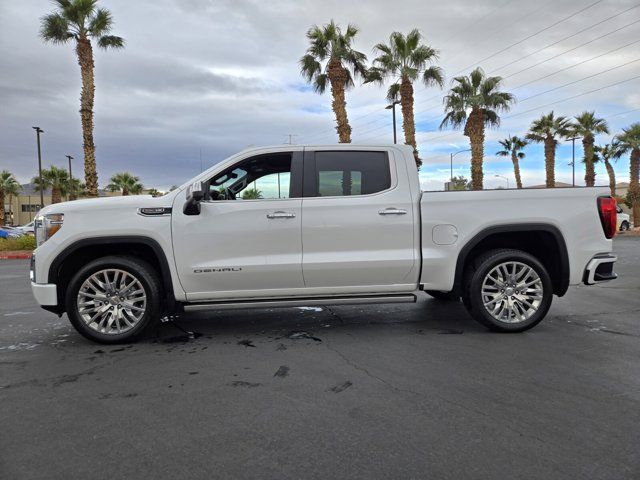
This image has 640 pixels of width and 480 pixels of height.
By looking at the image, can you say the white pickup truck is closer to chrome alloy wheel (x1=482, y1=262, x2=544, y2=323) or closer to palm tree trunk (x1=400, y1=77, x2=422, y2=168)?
chrome alloy wheel (x1=482, y1=262, x2=544, y2=323)

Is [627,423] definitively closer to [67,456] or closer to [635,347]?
[635,347]

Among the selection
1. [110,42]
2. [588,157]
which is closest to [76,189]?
[110,42]

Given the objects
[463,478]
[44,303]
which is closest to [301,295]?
[44,303]

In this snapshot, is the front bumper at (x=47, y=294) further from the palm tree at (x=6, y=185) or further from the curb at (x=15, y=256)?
the palm tree at (x=6, y=185)

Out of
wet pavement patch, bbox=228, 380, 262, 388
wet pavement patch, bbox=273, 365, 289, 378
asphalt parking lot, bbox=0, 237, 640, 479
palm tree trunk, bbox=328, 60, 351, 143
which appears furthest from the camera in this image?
palm tree trunk, bbox=328, 60, 351, 143

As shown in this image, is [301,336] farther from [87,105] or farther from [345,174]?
[87,105]

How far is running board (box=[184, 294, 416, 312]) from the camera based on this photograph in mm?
4977

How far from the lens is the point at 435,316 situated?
6.17 metres

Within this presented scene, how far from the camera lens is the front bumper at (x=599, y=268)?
5.21 metres

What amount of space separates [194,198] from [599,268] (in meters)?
4.35

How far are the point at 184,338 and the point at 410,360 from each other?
2.44 metres

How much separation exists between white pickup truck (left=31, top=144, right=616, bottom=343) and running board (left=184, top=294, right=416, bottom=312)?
0.01 m

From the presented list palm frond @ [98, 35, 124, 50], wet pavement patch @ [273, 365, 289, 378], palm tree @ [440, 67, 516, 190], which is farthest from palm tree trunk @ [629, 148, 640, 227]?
wet pavement patch @ [273, 365, 289, 378]

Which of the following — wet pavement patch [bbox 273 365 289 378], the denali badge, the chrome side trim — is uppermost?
the chrome side trim
